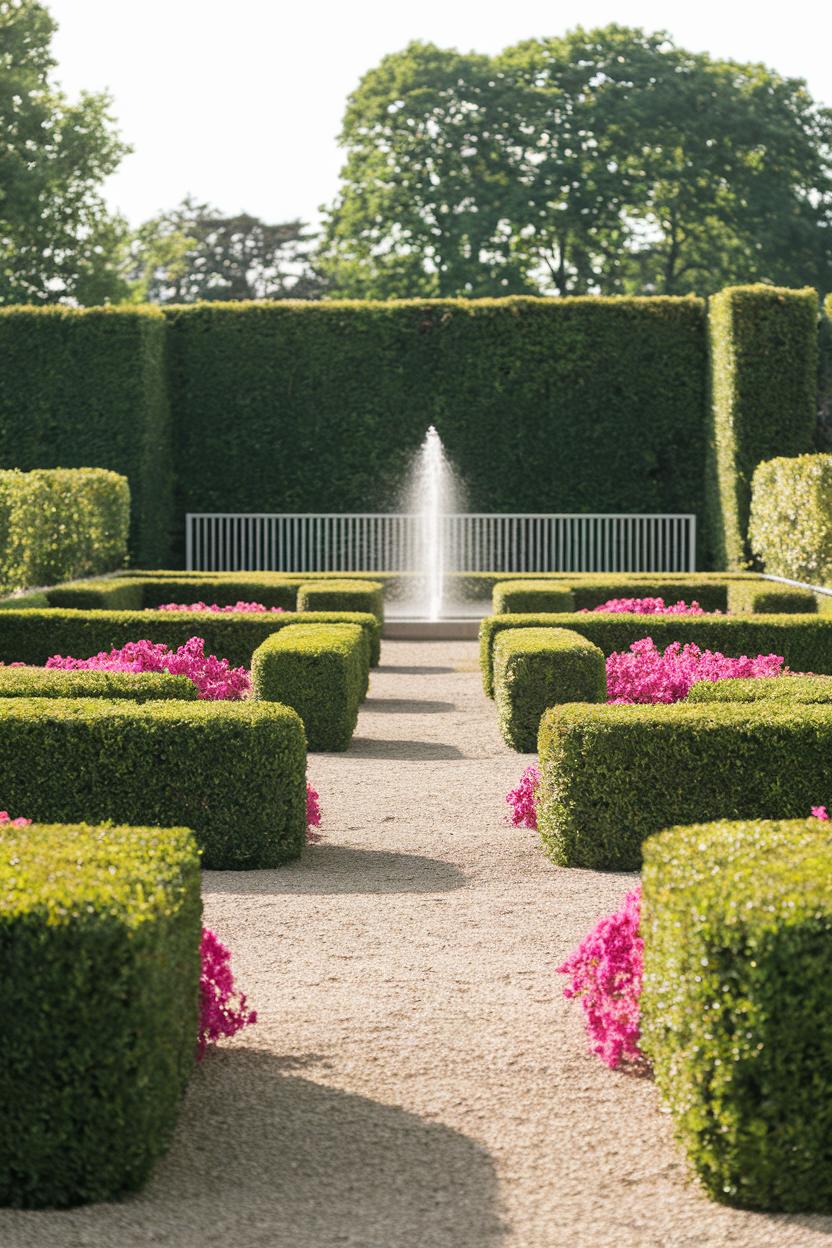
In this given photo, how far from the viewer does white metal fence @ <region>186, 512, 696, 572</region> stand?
24016mm

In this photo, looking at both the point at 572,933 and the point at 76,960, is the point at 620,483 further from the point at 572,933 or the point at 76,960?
the point at 76,960

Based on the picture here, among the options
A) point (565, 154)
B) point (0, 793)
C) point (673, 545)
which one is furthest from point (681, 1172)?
point (565, 154)

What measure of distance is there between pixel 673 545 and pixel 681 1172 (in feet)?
68.5

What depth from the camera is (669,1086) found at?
12.4 feet

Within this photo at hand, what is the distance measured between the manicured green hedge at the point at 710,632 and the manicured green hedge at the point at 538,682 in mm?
2227

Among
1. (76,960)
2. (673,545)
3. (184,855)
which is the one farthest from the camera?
(673,545)

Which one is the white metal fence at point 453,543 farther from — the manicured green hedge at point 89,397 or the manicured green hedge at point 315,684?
the manicured green hedge at point 315,684

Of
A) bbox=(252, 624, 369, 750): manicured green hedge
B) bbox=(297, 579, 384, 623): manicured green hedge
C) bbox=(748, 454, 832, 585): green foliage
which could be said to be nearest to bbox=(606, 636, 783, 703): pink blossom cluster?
bbox=(252, 624, 369, 750): manicured green hedge

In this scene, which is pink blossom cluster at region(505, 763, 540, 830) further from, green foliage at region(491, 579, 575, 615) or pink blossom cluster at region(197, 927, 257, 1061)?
green foliage at region(491, 579, 575, 615)

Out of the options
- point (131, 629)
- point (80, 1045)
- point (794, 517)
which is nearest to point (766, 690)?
point (80, 1045)

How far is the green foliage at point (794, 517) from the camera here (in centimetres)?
1775

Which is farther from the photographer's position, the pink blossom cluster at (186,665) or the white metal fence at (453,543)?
the white metal fence at (453,543)

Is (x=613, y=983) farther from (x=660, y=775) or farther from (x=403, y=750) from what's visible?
(x=403, y=750)

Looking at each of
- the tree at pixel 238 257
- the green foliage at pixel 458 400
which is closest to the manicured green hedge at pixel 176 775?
the green foliage at pixel 458 400
